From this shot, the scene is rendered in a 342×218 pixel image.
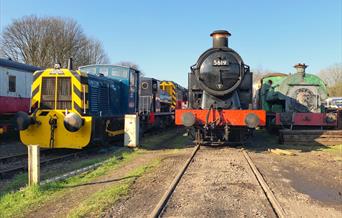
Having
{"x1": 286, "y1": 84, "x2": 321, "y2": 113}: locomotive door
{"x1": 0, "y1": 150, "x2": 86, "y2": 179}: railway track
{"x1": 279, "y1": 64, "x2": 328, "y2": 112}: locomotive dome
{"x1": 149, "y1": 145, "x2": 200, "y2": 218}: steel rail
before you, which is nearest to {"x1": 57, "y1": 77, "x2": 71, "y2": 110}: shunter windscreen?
{"x1": 0, "y1": 150, "x2": 86, "y2": 179}: railway track

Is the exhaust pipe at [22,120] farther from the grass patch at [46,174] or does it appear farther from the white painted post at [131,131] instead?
the white painted post at [131,131]

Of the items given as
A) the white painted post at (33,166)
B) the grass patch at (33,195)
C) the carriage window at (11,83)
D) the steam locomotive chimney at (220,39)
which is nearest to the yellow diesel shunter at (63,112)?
the grass patch at (33,195)

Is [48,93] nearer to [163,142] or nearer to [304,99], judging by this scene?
[163,142]

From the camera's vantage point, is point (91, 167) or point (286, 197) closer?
point (286, 197)

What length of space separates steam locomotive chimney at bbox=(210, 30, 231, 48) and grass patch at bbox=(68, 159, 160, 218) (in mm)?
6323

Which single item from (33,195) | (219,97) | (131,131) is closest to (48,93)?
(131,131)

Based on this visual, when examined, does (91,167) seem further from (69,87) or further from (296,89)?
(296,89)

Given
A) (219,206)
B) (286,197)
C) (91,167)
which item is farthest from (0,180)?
(286,197)

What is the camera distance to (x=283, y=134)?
13.5 m

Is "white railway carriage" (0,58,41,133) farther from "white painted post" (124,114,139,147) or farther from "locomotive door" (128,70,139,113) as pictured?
"white painted post" (124,114,139,147)

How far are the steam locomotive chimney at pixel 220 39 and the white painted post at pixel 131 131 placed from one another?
145 inches

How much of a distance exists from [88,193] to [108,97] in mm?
6681

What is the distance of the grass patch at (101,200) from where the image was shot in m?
4.96

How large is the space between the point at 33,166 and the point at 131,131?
575cm
